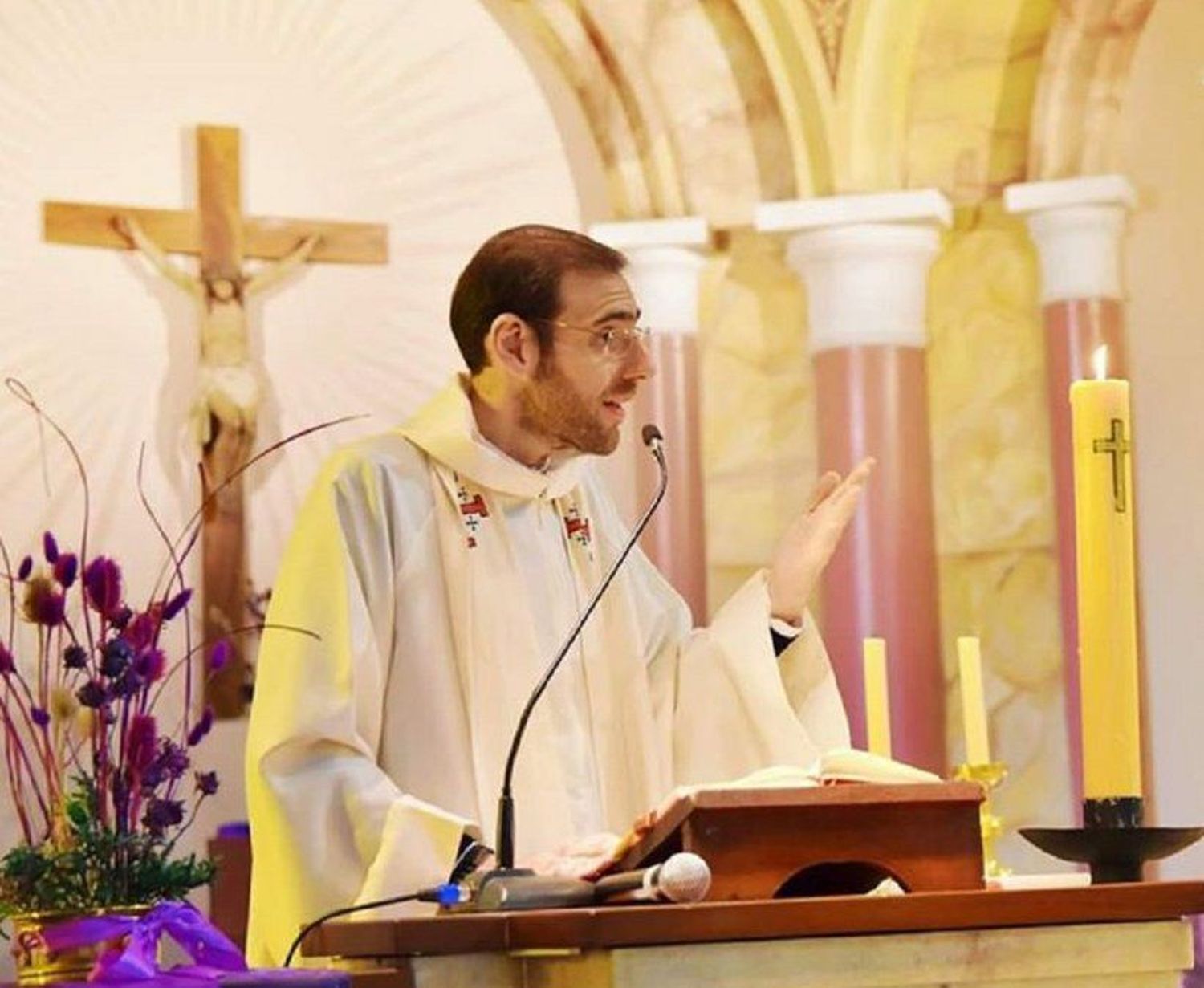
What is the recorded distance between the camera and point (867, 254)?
743 cm

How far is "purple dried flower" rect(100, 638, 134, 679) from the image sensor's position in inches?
114

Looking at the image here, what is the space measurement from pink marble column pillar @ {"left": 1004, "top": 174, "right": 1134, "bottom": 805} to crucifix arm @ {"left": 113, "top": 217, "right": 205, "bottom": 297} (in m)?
2.45

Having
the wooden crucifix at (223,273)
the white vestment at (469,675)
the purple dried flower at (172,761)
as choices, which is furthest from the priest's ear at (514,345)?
the wooden crucifix at (223,273)

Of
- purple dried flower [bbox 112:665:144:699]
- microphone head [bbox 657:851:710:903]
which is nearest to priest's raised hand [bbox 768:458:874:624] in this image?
purple dried flower [bbox 112:665:144:699]

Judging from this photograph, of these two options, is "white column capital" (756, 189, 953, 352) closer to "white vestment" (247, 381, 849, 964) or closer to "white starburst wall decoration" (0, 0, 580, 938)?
"white starburst wall decoration" (0, 0, 580, 938)

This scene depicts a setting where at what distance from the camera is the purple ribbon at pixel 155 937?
234 cm

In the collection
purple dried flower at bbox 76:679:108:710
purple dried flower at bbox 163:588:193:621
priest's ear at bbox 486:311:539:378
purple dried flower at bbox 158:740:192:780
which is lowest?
purple dried flower at bbox 158:740:192:780

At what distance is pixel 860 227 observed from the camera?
7.42 m

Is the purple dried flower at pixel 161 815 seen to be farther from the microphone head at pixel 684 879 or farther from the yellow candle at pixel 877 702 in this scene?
the yellow candle at pixel 877 702

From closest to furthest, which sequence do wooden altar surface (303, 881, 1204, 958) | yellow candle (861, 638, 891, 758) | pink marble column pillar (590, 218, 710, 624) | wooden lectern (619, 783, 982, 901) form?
wooden altar surface (303, 881, 1204, 958), wooden lectern (619, 783, 982, 901), yellow candle (861, 638, 891, 758), pink marble column pillar (590, 218, 710, 624)

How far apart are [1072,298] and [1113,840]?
16.8 ft

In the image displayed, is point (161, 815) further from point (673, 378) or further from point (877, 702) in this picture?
point (673, 378)

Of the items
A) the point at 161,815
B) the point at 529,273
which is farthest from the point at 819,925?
the point at 529,273

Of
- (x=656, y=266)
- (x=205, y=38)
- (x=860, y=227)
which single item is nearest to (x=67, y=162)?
(x=205, y=38)
